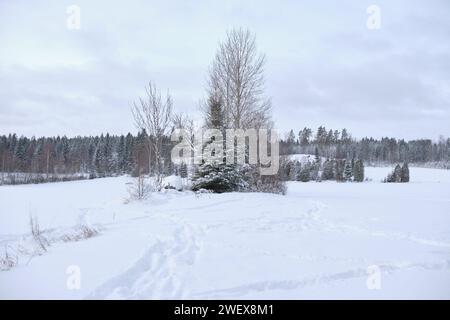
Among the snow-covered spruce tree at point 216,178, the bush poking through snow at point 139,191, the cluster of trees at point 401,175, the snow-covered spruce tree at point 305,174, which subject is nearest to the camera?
the bush poking through snow at point 139,191

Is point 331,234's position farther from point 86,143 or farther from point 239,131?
point 86,143

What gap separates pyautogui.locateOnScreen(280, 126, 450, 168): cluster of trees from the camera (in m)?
93.9

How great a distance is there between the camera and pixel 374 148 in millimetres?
99375

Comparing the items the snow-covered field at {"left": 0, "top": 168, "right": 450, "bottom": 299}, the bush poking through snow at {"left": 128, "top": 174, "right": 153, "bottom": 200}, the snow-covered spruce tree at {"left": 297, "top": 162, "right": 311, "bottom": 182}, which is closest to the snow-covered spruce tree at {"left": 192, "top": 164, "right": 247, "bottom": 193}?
the bush poking through snow at {"left": 128, "top": 174, "right": 153, "bottom": 200}

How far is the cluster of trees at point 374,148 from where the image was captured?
93.9m

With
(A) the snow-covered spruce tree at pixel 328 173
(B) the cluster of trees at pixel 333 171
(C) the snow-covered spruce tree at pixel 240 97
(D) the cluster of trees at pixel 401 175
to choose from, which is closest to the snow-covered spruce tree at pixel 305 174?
(B) the cluster of trees at pixel 333 171

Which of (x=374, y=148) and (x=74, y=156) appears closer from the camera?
(x=74, y=156)

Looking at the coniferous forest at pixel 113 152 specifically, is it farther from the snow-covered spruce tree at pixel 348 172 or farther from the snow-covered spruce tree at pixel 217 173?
the snow-covered spruce tree at pixel 348 172

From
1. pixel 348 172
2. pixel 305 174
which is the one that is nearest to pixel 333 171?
pixel 348 172

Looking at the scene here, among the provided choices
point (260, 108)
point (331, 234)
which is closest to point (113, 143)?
point (260, 108)

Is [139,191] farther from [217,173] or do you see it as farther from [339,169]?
[339,169]
